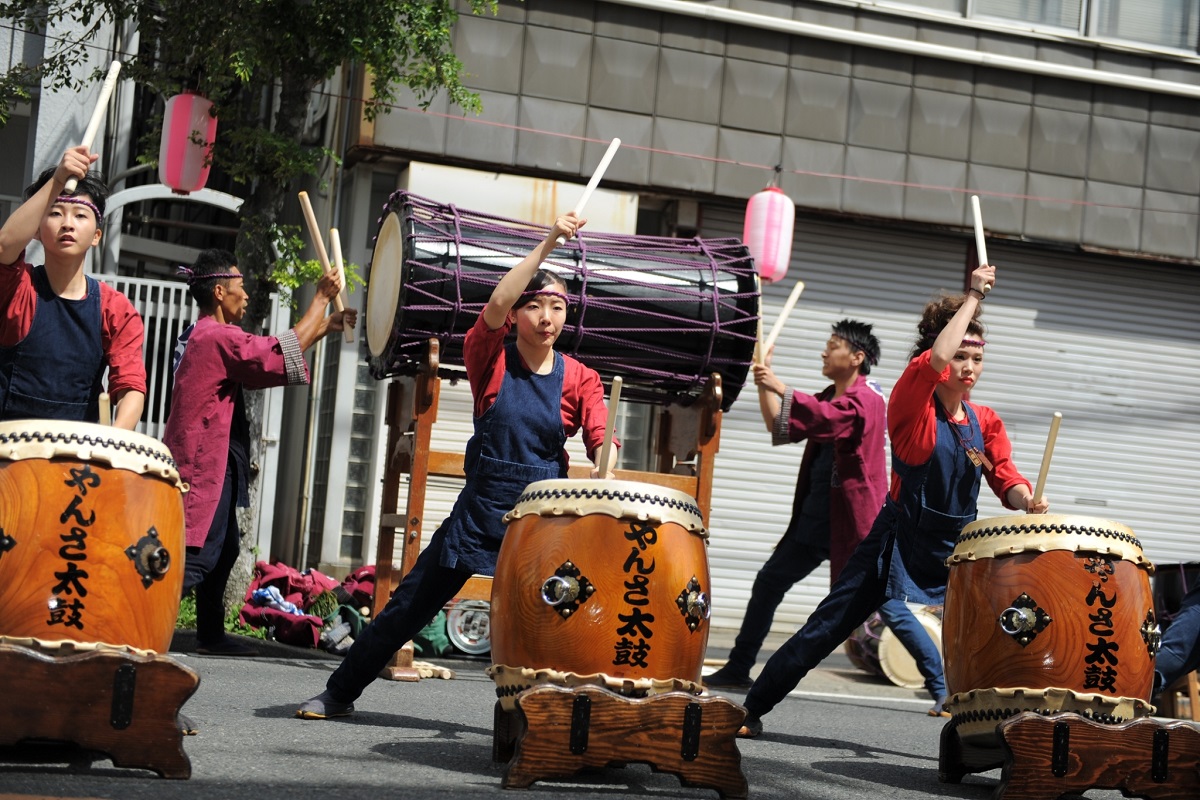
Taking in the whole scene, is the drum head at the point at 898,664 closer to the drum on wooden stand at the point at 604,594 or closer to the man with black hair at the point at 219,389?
the man with black hair at the point at 219,389

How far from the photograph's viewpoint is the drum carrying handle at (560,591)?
3812 millimetres

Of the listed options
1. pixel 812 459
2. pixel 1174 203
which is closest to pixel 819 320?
pixel 1174 203

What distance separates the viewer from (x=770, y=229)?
9.22 metres

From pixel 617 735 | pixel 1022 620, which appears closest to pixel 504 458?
pixel 617 735

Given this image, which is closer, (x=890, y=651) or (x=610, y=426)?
(x=610, y=426)

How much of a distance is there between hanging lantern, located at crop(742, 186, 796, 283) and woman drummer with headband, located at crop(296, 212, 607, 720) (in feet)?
15.7

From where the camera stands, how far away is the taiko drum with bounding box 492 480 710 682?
3.82 metres

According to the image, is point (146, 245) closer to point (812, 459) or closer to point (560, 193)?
point (560, 193)

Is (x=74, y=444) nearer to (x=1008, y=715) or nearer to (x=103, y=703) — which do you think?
(x=103, y=703)

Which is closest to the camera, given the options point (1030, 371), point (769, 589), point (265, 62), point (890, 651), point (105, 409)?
point (105, 409)

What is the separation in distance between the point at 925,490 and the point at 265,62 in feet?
14.7

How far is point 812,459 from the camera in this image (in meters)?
7.07

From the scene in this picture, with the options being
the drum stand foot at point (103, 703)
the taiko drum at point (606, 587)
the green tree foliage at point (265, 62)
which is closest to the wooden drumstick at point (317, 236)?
the green tree foliage at point (265, 62)

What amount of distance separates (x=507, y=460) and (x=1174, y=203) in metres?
8.33
